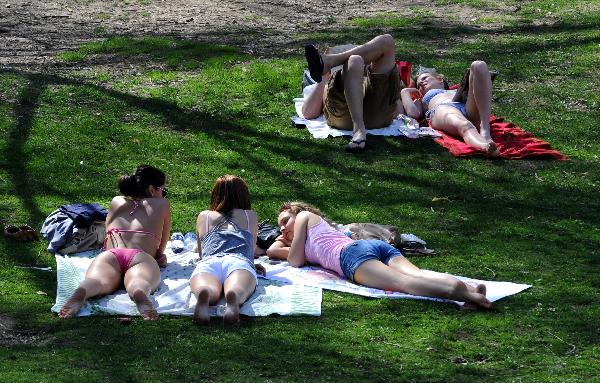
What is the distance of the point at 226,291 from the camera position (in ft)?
22.5

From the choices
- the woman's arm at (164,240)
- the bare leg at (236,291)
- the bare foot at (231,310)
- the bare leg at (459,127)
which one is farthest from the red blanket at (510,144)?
the bare foot at (231,310)

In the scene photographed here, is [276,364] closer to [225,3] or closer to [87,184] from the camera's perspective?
[87,184]

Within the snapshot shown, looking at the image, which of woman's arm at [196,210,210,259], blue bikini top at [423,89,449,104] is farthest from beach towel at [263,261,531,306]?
blue bikini top at [423,89,449,104]

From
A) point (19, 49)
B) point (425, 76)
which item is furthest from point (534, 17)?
point (19, 49)

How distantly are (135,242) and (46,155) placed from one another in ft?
9.97

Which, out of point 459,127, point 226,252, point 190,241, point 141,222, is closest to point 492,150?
point 459,127

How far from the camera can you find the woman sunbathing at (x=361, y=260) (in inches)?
273

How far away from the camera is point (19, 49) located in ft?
44.2

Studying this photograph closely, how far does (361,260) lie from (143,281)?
1458 mm

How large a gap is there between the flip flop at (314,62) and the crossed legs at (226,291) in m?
3.97

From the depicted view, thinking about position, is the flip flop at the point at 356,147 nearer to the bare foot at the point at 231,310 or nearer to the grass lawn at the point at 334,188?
the grass lawn at the point at 334,188

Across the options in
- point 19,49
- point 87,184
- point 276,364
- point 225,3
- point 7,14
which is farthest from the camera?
point 225,3

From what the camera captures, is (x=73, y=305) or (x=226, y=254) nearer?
(x=73, y=305)

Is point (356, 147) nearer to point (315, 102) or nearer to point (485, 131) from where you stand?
point (315, 102)
